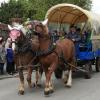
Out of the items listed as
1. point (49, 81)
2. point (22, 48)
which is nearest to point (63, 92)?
point (49, 81)

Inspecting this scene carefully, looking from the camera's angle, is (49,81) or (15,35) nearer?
(15,35)

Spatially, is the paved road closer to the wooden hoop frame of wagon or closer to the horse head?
the wooden hoop frame of wagon

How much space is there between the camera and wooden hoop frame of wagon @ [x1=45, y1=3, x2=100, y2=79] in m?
13.6

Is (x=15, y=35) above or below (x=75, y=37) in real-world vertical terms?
above

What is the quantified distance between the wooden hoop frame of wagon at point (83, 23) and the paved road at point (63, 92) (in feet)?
3.52

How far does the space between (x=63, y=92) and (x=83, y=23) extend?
5462mm

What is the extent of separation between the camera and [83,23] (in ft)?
51.4

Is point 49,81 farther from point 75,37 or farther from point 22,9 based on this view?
point 22,9

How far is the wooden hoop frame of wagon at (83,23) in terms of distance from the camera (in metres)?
13.6

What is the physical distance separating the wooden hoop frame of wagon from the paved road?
1.07 metres

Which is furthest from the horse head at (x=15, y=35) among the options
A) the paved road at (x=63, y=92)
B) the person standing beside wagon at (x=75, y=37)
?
the person standing beside wagon at (x=75, y=37)

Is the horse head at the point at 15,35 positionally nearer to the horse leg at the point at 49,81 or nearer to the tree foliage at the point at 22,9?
the horse leg at the point at 49,81

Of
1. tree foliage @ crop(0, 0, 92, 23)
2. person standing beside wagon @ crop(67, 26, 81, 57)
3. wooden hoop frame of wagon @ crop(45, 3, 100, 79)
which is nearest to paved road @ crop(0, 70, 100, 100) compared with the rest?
wooden hoop frame of wagon @ crop(45, 3, 100, 79)

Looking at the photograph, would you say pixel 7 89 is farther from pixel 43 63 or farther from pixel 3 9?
pixel 3 9
